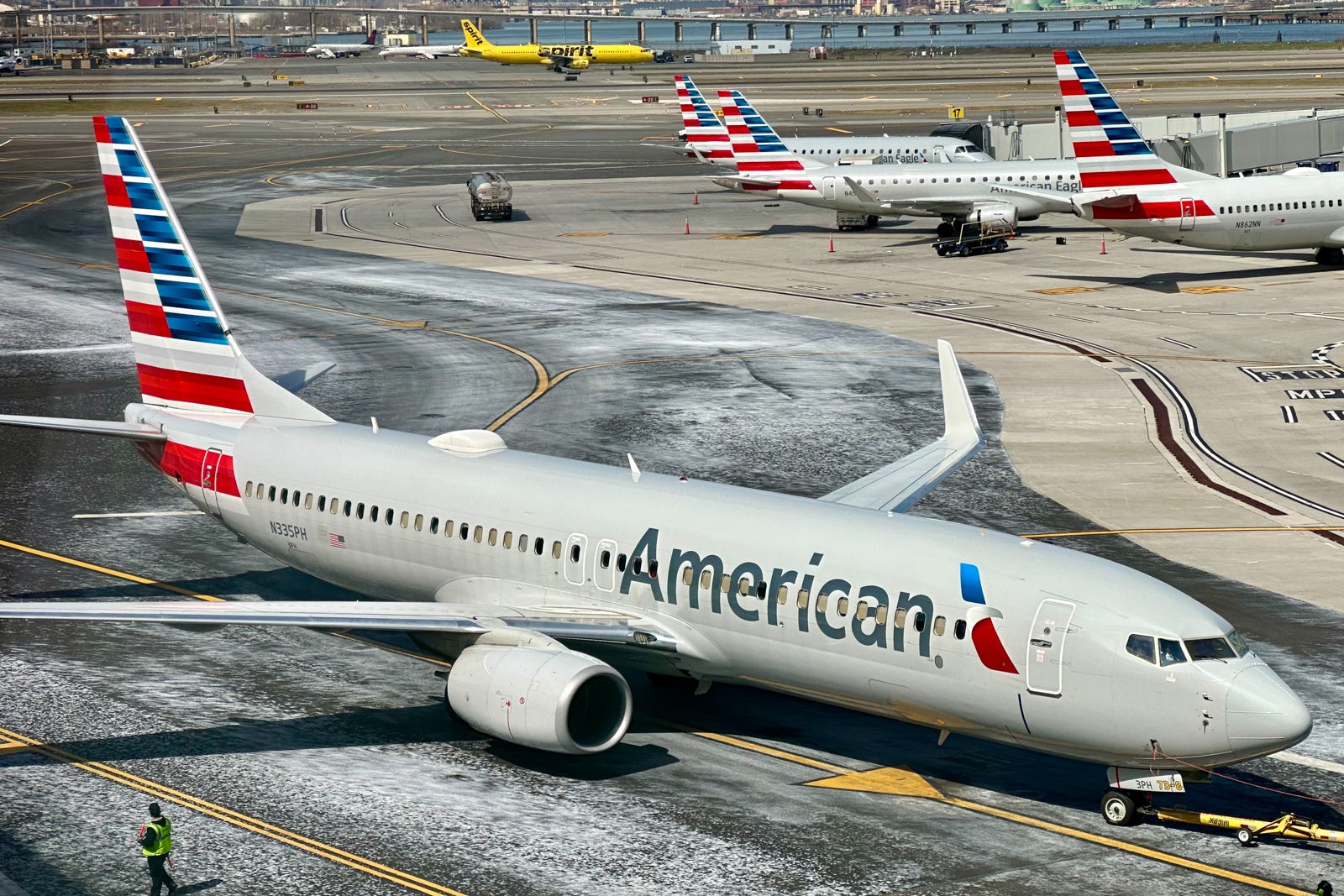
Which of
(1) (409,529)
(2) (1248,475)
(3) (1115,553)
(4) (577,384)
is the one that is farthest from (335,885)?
(4) (577,384)

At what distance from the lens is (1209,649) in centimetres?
2295

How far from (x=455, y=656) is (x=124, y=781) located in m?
5.84

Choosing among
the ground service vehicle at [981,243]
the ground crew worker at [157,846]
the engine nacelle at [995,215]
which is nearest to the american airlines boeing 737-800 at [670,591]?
the ground crew worker at [157,846]

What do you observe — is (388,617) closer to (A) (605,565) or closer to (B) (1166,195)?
(A) (605,565)

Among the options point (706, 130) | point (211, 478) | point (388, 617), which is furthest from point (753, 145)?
point (388, 617)

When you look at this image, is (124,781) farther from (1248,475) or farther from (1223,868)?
(1248,475)

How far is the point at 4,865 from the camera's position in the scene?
75.5 feet

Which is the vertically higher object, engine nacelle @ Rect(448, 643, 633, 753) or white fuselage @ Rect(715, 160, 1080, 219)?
white fuselage @ Rect(715, 160, 1080, 219)

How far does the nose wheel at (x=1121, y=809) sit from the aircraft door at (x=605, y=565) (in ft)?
28.9

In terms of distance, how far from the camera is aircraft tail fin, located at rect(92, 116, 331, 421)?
34.9 metres

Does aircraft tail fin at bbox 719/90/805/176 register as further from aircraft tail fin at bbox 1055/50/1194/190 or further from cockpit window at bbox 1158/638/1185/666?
cockpit window at bbox 1158/638/1185/666

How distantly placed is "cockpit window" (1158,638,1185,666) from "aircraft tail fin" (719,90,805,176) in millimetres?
76626

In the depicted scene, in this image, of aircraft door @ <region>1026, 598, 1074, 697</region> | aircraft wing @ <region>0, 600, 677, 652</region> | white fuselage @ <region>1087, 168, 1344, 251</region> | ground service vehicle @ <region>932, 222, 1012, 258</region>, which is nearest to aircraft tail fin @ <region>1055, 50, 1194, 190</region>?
white fuselage @ <region>1087, 168, 1344, 251</region>

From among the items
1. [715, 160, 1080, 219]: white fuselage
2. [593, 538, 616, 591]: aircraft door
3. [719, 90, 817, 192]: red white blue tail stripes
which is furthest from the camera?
[719, 90, 817, 192]: red white blue tail stripes
